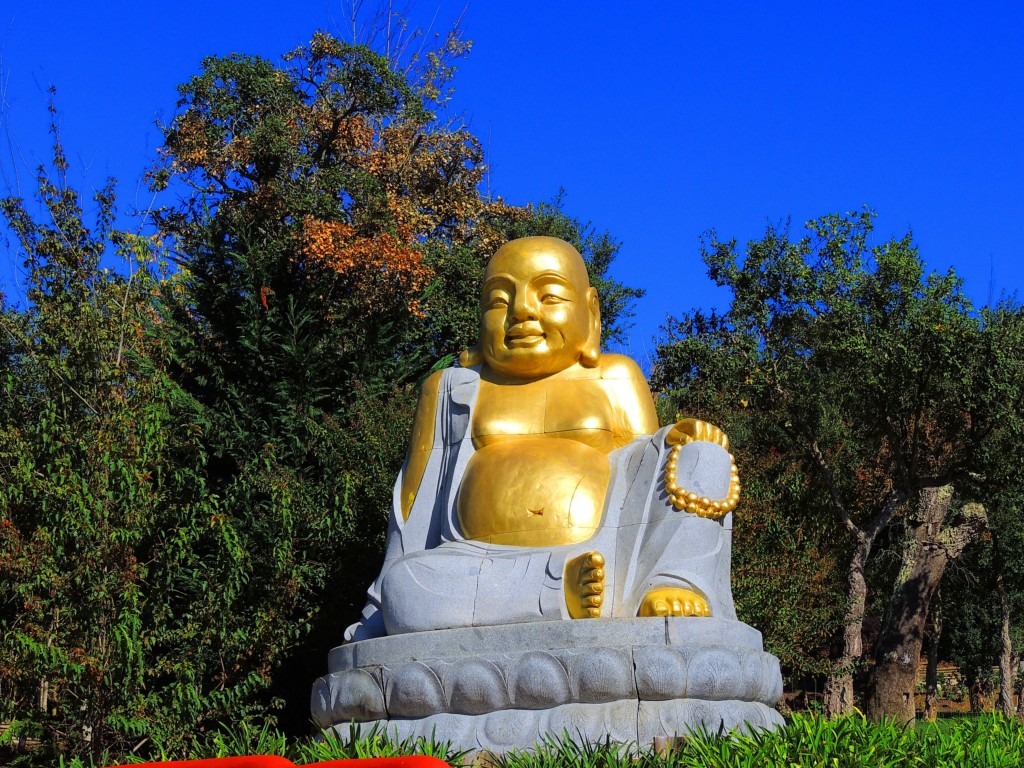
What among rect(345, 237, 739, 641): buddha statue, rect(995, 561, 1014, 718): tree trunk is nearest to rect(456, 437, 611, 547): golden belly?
rect(345, 237, 739, 641): buddha statue

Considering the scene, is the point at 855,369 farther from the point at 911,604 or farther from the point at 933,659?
the point at 933,659

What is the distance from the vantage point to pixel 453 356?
15719mm

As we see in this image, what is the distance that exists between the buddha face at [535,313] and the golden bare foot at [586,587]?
80.0 inches

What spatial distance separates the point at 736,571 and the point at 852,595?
8.53ft

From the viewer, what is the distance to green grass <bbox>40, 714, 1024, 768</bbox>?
19.0 feet

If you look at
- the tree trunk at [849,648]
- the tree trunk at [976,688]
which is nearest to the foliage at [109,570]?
the tree trunk at [849,648]

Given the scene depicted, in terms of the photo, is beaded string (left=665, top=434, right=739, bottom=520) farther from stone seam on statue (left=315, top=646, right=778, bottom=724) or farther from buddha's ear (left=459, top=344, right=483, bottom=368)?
buddha's ear (left=459, top=344, right=483, bottom=368)

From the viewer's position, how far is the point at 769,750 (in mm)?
5895

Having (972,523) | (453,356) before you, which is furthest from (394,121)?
(972,523)

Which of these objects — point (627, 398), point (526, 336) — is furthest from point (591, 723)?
point (526, 336)

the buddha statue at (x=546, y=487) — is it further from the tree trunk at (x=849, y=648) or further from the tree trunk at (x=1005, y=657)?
the tree trunk at (x=1005, y=657)

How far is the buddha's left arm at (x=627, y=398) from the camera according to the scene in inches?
344

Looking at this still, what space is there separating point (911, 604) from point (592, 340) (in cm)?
798

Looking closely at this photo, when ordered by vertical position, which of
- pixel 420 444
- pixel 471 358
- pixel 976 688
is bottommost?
pixel 976 688
